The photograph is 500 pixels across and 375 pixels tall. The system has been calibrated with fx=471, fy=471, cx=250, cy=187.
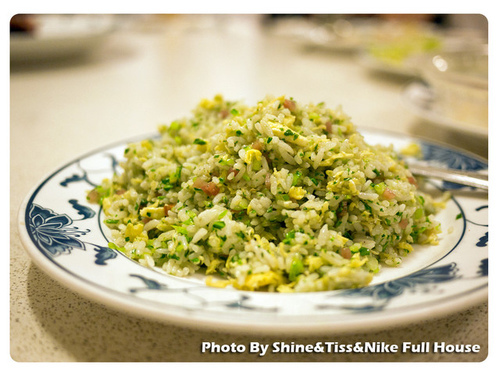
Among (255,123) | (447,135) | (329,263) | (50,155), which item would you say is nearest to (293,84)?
(447,135)

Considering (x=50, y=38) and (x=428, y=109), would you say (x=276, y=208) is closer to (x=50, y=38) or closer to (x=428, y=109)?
(x=428, y=109)

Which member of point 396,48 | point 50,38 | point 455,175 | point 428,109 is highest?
point 50,38

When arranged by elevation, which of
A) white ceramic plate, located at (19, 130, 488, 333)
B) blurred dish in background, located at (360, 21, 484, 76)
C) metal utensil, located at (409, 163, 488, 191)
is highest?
blurred dish in background, located at (360, 21, 484, 76)

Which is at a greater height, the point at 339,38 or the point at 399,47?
the point at 339,38

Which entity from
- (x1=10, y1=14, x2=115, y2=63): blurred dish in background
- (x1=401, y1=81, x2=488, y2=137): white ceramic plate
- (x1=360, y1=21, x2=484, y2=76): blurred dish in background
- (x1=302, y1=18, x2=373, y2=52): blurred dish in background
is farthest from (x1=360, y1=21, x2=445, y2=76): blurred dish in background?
(x1=10, y1=14, x2=115, y2=63): blurred dish in background

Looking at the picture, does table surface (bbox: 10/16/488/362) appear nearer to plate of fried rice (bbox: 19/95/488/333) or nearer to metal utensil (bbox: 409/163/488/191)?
plate of fried rice (bbox: 19/95/488/333)

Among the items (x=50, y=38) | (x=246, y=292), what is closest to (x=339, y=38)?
(x=50, y=38)

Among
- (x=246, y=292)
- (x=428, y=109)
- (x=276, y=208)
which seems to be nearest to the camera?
(x=246, y=292)
